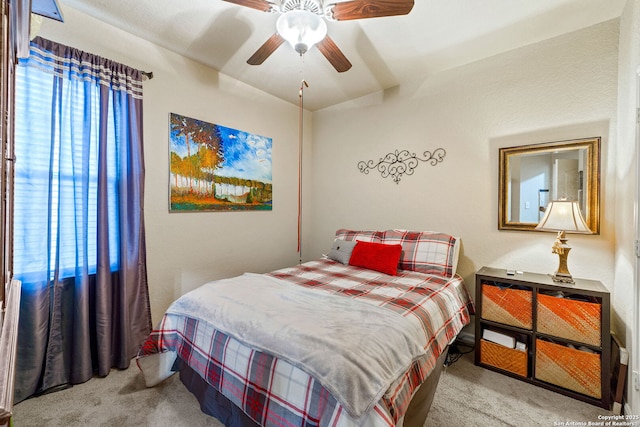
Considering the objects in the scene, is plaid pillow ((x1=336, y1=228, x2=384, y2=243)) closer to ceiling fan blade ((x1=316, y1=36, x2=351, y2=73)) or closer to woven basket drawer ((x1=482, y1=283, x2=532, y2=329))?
woven basket drawer ((x1=482, y1=283, x2=532, y2=329))

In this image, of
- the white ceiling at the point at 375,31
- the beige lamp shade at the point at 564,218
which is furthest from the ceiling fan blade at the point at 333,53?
the beige lamp shade at the point at 564,218

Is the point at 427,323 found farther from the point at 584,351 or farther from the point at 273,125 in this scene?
the point at 273,125

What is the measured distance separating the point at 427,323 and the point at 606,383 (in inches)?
48.9

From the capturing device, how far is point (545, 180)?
232 cm

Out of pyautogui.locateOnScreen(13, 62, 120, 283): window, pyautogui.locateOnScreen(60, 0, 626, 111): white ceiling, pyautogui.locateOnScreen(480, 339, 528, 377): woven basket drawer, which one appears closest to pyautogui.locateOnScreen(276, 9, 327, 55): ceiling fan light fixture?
pyautogui.locateOnScreen(60, 0, 626, 111): white ceiling

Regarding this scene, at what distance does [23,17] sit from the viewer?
43.6 inches

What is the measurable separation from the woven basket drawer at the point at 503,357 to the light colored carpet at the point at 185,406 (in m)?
0.09

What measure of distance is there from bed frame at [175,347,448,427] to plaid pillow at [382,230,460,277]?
824 mm

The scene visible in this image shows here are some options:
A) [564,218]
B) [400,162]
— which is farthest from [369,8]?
[564,218]

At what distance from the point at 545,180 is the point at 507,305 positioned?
3.52ft

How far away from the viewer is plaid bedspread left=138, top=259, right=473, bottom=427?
1.13 metres

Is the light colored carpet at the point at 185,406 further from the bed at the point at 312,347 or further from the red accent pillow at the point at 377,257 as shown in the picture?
the red accent pillow at the point at 377,257

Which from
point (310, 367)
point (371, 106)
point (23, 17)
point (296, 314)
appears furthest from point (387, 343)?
point (371, 106)

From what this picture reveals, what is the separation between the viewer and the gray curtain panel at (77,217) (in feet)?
5.92
